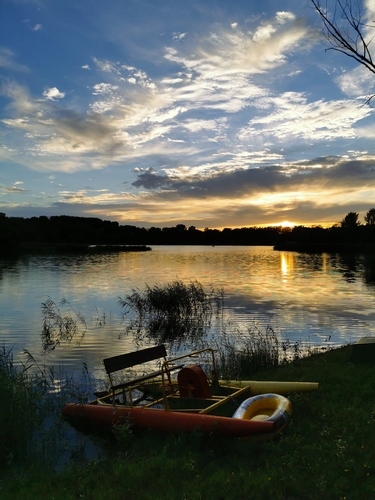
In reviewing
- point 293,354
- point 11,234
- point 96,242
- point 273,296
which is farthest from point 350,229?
point 293,354

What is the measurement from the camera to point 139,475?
6582 mm

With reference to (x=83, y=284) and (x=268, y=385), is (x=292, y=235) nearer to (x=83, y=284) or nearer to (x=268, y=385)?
(x=83, y=284)

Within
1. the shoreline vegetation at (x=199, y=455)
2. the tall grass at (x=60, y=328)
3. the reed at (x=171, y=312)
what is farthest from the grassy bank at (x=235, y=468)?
the reed at (x=171, y=312)

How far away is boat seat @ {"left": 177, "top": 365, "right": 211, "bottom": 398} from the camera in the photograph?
1010 centimetres

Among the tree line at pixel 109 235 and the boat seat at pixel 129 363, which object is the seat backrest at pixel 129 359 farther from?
the tree line at pixel 109 235

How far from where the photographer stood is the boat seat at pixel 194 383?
1010 cm

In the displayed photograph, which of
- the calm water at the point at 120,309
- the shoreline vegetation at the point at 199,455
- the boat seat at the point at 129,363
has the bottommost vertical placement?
the calm water at the point at 120,309

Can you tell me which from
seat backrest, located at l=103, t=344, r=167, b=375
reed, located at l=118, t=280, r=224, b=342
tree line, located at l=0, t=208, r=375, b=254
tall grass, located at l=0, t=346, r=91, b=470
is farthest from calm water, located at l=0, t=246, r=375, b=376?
tree line, located at l=0, t=208, r=375, b=254

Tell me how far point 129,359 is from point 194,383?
1713 millimetres

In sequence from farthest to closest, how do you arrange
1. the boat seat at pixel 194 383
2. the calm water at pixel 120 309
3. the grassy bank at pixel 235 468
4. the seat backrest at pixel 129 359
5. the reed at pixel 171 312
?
the reed at pixel 171 312, the calm water at pixel 120 309, the boat seat at pixel 194 383, the seat backrest at pixel 129 359, the grassy bank at pixel 235 468

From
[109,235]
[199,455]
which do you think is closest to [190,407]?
[199,455]

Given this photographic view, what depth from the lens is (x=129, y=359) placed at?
376 inches

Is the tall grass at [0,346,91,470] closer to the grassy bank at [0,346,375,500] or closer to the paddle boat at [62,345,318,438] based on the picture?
the paddle boat at [62,345,318,438]

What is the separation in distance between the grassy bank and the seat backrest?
1.29 meters
